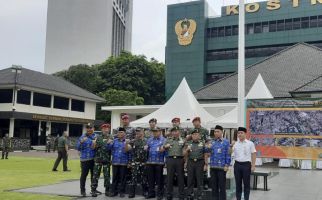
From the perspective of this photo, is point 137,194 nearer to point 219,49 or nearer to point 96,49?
point 219,49

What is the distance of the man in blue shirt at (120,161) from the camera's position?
10.8m

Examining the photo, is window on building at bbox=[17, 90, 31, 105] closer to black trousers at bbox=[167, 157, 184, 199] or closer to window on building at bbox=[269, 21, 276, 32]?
black trousers at bbox=[167, 157, 184, 199]

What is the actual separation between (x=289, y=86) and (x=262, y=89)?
9354mm

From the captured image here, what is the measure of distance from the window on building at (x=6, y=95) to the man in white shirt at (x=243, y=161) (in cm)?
3330

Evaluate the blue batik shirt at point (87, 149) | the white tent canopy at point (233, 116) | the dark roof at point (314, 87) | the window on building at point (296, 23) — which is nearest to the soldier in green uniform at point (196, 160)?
the blue batik shirt at point (87, 149)

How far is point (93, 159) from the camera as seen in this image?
10.9 m

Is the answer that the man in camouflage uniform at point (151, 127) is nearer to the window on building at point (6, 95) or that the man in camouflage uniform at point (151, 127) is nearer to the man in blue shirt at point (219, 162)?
the man in blue shirt at point (219, 162)

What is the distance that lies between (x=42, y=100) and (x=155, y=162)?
3374 cm

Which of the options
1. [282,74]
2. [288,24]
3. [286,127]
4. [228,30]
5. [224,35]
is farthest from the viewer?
[224,35]

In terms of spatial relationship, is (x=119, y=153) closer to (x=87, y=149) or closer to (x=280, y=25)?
(x=87, y=149)

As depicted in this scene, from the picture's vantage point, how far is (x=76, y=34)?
285 feet

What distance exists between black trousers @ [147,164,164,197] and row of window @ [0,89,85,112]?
102ft

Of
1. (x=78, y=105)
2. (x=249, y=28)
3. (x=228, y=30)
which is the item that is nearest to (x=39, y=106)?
(x=78, y=105)

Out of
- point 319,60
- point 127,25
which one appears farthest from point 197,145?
point 127,25
